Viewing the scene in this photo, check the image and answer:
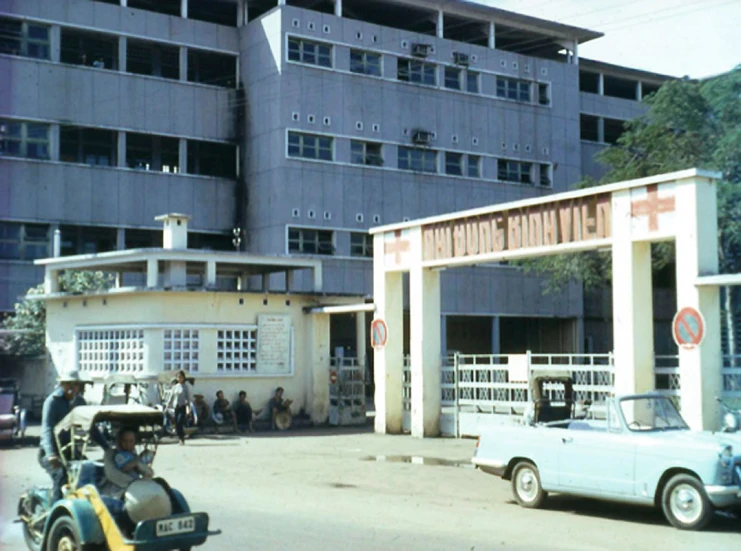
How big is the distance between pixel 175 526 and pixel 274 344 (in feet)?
64.5

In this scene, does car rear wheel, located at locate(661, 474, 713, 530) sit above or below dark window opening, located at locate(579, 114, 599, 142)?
below

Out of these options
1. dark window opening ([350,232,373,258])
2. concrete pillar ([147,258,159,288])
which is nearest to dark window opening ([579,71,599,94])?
dark window opening ([350,232,373,258])

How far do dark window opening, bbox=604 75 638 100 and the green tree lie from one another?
3494cm

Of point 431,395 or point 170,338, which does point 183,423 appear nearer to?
point 170,338

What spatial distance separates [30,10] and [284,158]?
12.0 metres

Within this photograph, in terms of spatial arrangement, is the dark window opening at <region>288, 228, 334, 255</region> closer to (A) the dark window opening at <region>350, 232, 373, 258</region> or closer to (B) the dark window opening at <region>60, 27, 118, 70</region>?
(A) the dark window opening at <region>350, 232, 373, 258</region>

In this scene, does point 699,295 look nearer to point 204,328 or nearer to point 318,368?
point 318,368

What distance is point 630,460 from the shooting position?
1248cm

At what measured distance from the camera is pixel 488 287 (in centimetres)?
4809

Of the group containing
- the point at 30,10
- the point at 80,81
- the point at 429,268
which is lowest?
the point at 429,268

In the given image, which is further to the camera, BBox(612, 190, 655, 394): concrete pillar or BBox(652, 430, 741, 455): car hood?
BBox(612, 190, 655, 394): concrete pillar

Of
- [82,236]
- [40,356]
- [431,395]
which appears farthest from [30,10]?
[431,395]

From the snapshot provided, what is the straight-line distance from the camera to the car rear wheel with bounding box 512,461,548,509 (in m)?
13.6

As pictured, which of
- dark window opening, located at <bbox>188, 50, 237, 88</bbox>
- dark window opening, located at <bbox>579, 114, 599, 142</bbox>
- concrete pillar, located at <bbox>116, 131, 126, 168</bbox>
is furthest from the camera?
dark window opening, located at <bbox>579, 114, 599, 142</bbox>
